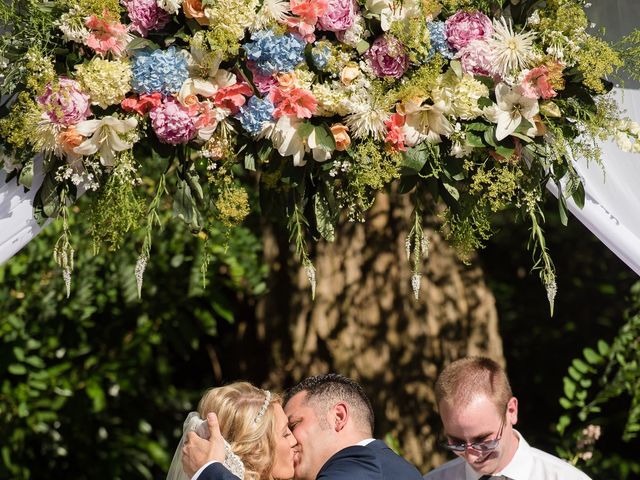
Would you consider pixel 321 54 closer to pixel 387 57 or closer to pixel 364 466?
pixel 387 57

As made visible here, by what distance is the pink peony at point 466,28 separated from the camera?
10.7ft

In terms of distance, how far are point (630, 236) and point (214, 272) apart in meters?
3.46

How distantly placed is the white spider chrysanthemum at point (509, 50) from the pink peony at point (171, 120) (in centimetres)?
94

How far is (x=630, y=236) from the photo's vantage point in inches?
141

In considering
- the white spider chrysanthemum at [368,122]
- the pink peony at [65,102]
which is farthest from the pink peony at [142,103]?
the white spider chrysanthemum at [368,122]

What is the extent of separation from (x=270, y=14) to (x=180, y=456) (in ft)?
4.84

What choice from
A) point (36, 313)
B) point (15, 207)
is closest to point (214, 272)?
point (36, 313)

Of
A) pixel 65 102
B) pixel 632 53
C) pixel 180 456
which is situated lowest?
pixel 180 456

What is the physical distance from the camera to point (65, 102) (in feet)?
10.3

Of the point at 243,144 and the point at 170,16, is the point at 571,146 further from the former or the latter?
the point at 170,16

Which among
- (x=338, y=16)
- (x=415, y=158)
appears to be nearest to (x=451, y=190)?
(x=415, y=158)

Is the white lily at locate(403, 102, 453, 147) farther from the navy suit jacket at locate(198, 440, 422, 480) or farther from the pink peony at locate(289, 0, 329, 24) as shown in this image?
the navy suit jacket at locate(198, 440, 422, 480)

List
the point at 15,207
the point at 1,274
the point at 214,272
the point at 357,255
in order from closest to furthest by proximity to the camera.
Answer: the point at 15,207
the point at 357,255
the point at 1,274
the point at 214,272

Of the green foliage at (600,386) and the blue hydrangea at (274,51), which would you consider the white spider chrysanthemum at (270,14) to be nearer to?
the blue hydrangea at (274,51)
